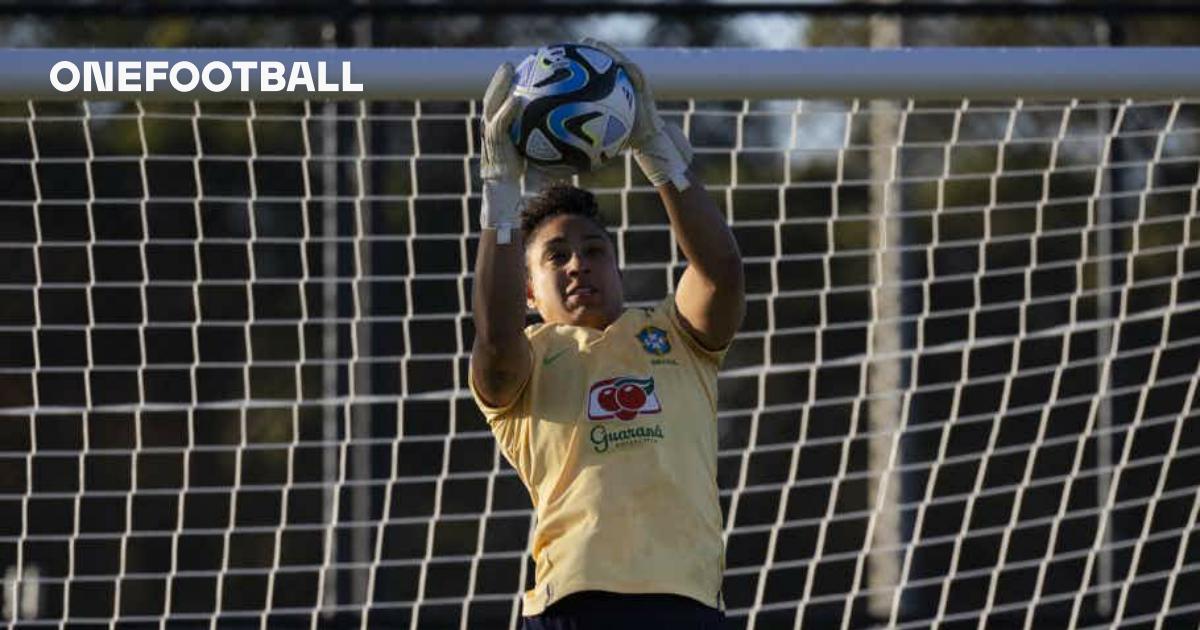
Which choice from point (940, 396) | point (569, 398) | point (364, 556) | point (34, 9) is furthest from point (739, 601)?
point (569, 398)

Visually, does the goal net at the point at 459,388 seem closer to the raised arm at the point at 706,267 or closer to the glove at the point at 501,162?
the raised arm at the point at 706,267

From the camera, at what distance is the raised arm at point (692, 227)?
11.0ft

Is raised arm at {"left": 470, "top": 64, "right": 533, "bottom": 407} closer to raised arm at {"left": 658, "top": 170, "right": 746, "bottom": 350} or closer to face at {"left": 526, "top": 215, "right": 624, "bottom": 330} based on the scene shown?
face at {"left": 526, "top": 215, "right": 624, "bottom": 330}

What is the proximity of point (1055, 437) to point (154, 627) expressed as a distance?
329 centimetres

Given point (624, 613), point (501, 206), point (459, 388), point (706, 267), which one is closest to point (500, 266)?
point (501, 206)

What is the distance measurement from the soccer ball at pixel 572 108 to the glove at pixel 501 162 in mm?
17

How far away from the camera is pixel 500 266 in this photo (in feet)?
10.9

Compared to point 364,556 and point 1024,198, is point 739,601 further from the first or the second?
point 1024,198

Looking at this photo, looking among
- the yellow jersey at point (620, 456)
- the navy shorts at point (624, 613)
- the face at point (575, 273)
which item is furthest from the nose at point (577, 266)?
the navy shorts at point (624, 613)

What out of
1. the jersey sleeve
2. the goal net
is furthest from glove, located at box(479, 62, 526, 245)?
the goal net

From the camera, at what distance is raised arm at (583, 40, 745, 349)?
3.36 meters

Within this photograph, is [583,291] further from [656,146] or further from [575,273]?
[656,146]

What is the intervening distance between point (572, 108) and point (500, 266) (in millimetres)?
316

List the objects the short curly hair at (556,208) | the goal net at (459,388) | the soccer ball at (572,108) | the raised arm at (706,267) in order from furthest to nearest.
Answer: the goal net at (459,388) < the short curly hair at (556,208) < the raised arm at (706,267) < the soccer ball at (572,108)
